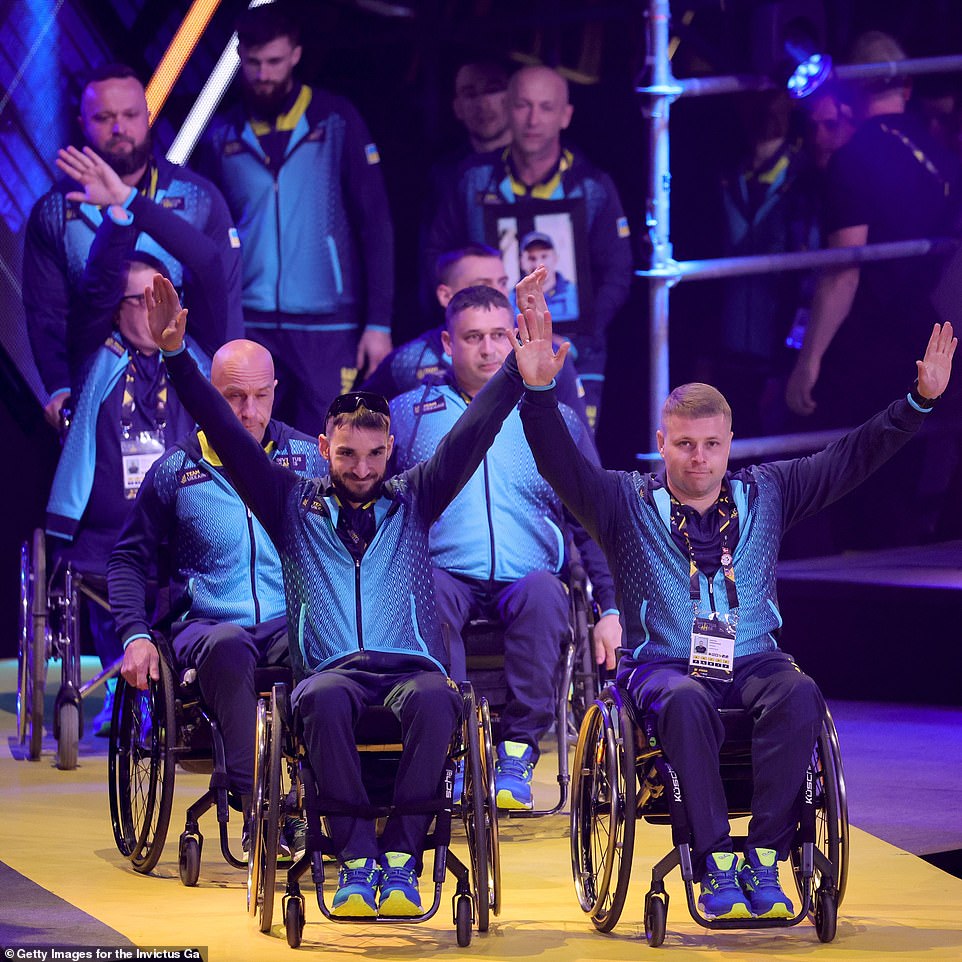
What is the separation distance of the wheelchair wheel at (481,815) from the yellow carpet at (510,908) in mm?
87

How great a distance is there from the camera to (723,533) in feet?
12.6

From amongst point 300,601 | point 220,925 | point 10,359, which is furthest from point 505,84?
point 220,925

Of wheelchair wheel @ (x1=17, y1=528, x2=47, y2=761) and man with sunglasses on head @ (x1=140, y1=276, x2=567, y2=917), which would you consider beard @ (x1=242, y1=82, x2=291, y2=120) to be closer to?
wheelchair wheel @ (x1=17, y1=528, x2=47, y2=761)

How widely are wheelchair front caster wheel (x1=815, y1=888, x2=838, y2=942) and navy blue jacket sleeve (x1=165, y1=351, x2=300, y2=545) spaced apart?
1271 mm

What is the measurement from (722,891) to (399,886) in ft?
1.93

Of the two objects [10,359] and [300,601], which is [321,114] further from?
[300,601]

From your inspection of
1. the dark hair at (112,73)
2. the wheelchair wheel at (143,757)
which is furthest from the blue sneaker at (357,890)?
the dark hair at (112,73)

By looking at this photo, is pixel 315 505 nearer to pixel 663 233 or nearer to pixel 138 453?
pixel 138 453

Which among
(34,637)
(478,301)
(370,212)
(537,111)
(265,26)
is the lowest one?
(34,637)

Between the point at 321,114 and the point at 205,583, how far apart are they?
2644mm

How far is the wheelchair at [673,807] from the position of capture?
3.53 meters

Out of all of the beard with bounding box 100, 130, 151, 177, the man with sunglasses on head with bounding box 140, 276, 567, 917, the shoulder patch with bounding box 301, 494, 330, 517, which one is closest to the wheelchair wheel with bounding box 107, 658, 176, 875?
the man with sunglasses on head with bounding box 140, 276, 567, 917

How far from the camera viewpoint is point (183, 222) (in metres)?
6.12

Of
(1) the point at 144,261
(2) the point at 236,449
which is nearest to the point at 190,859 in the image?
(2) the point at 236,449
